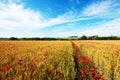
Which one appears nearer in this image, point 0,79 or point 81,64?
point 0,79

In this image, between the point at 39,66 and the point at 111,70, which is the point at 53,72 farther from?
the point at 111,70

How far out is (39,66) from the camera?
13.8 ft

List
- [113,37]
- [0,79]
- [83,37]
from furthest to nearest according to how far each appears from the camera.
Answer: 1. [83,37]
2. [113,37]
3. [0,79]

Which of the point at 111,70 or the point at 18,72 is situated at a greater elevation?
the point at 18,72

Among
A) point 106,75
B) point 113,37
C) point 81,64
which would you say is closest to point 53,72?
point 106,75

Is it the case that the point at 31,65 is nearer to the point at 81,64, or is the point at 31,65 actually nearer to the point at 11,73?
the point at 11,73

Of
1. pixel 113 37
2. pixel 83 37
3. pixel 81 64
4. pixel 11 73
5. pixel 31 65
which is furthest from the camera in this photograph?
pixel 83 37

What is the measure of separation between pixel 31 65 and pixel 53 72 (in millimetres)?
728

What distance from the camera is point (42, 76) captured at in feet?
11.8

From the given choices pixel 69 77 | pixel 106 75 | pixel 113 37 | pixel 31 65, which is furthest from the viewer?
pixel 113 37

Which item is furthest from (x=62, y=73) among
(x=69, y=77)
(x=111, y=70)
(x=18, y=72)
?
(x=111, y=70)

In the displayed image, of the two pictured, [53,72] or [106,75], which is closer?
[53,72]

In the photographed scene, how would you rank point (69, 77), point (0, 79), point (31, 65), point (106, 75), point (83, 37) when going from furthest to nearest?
point (83, 37), point (106, 75), point (31, 65), point (69, 77), point (0, 79)

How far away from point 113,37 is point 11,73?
8699cm
